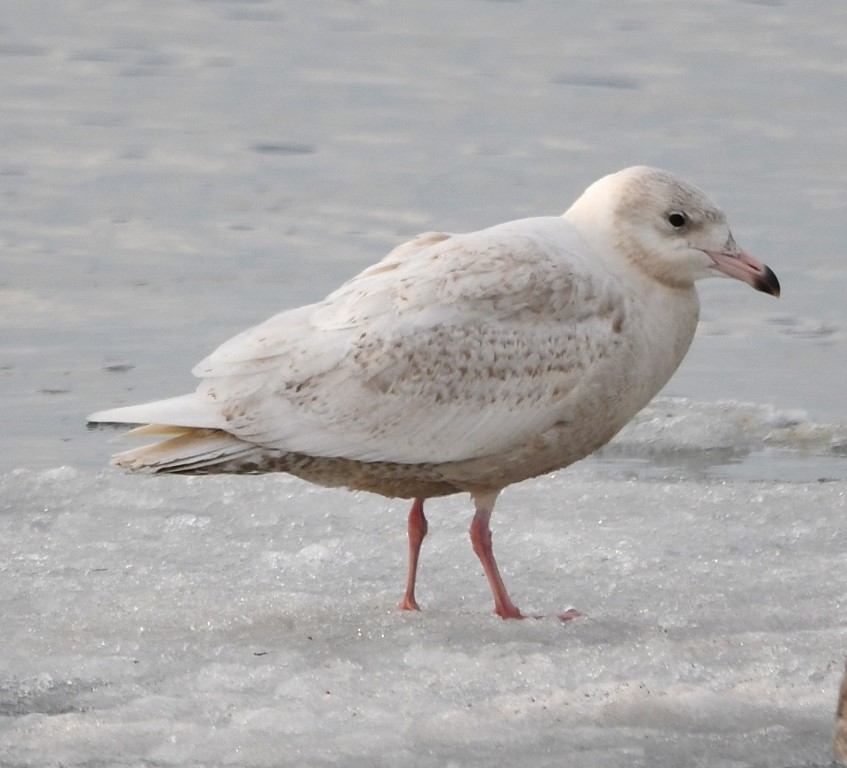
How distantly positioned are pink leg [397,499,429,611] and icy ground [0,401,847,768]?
0.36ft

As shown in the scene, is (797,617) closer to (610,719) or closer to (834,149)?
(610,719)

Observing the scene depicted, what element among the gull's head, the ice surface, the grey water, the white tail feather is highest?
the gull's head

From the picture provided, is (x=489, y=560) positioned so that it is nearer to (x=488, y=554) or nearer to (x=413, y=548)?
(x=488, y=554)

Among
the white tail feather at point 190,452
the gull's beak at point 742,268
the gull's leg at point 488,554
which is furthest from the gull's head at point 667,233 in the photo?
the white tail feather at point 190,452

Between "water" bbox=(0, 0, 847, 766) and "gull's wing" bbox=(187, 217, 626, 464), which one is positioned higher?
"gull's wing" bbox=(187, 217, 626, 464)

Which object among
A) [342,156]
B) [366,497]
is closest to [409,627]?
[366,497]

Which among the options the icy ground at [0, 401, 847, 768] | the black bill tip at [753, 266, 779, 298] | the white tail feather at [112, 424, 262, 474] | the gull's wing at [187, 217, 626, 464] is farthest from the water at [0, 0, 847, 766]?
the black bill tip at [753, 266, 779, 298]

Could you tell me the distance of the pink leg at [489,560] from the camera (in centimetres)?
634

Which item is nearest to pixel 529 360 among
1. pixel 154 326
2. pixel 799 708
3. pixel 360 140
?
pixel 799 708

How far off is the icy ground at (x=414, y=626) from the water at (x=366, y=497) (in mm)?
14

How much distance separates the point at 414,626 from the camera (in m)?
6.18

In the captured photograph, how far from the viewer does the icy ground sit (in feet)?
17.1

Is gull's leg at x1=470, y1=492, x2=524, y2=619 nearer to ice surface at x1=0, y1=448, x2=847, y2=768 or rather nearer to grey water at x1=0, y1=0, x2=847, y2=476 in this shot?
ice surface at x1=0, y1=448, x2=847, y2=768

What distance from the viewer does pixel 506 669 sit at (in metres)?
5.75
